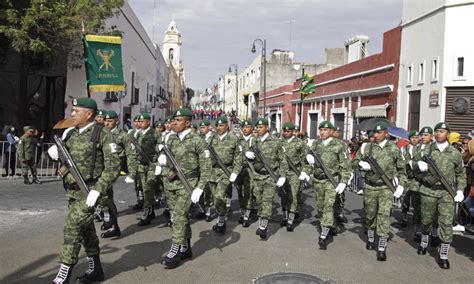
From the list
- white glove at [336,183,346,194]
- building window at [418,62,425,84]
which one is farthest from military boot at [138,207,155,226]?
building window at [418,62,425,84]

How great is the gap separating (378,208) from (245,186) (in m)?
2.63

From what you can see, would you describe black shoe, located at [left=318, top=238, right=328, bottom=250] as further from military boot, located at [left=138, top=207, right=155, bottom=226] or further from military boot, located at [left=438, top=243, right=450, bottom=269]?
military boot, located at [left=138, top=207, right=155, bottom=226]

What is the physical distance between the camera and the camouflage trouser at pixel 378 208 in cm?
676

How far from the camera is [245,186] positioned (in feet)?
28.6

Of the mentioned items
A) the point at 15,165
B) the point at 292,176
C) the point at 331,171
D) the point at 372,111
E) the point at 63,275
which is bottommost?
the point at 63,275

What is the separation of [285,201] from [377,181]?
230cm

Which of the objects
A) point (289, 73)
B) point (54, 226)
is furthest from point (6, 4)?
point (289, 73)

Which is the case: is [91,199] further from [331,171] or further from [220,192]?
[331,171]

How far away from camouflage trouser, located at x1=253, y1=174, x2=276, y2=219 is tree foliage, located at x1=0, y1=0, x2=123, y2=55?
8.70 m

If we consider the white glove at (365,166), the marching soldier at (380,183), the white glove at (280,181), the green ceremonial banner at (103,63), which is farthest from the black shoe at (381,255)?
the green ceremonial banner at (103,63)

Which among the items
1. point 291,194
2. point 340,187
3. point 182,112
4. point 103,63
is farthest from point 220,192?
point 103,63

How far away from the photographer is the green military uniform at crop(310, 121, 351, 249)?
7.34 metres

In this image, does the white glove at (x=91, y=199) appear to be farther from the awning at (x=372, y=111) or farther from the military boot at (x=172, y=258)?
the awning at (x=372, y=111)

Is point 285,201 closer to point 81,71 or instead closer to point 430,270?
point 430,270
